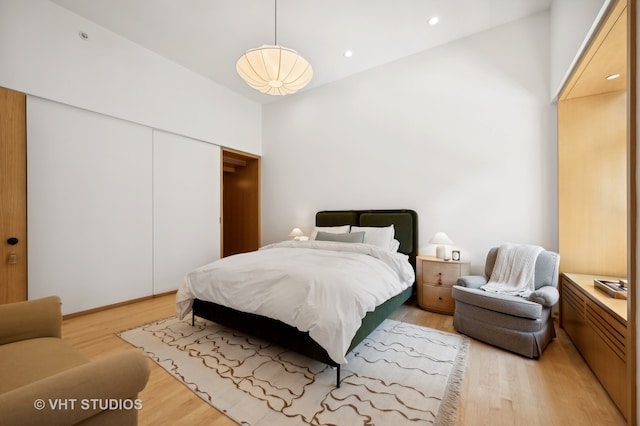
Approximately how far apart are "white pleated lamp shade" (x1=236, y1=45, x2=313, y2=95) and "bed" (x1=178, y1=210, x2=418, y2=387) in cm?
187

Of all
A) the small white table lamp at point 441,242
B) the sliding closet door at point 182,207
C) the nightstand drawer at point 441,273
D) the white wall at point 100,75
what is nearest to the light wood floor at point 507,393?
the nightstand drawer at point 441,273

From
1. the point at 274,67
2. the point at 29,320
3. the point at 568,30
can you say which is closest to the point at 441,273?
the point at 568,30

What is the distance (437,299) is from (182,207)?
3789 millimetres

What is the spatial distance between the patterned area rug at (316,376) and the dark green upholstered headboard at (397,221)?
1.14m

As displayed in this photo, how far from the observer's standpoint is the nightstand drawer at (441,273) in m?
2.96

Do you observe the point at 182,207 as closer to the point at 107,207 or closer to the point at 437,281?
the point at 107,207

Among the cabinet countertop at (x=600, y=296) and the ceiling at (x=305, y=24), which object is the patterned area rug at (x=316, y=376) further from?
the ceiling at (x=305, y=24)

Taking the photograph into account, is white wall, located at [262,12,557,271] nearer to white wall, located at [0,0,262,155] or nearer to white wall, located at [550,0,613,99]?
white wall, located at [550,0,613,99]

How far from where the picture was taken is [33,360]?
3.92ft

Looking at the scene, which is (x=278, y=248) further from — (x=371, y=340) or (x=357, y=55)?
(x=357, y=55)

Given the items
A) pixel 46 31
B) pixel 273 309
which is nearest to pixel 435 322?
pixel 273 309

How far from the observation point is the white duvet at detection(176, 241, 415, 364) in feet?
5.64

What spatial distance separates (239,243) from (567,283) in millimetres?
5139

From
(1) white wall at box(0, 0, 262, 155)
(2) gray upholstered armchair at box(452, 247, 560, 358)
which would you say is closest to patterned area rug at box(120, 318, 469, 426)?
(2) gray upholstered armchair at box(452, 247, 560, 358)
